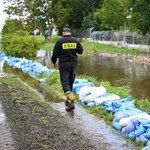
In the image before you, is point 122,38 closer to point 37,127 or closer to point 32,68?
point 32,68

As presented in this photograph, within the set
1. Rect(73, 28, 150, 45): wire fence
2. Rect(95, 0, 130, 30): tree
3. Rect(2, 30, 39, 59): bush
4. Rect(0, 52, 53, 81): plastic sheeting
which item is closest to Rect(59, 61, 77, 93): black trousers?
Rect(0, 52, 53, 81): plastic sheeting

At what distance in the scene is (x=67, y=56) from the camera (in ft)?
28.4

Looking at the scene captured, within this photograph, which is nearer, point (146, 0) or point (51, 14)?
point (146, 0)

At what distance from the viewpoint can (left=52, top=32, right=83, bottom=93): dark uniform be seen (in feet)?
28.0

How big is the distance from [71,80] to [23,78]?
6.71 m

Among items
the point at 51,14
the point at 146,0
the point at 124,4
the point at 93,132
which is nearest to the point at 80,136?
the point at 93,132

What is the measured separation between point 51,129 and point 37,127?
29cm

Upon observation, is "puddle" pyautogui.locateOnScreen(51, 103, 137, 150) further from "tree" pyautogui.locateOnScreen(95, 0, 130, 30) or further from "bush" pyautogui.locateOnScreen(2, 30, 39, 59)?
"tree" pyautogui.locateOnScreen(95, 0, 130, 30)

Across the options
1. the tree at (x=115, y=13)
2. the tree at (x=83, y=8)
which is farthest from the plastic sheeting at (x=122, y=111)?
the tree at (x=83, y=8)

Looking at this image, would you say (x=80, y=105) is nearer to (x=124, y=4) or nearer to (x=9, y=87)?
(x=9, y=87)

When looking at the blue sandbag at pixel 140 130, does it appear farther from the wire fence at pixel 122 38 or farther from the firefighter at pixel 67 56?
the wire fence at pixel 122 38

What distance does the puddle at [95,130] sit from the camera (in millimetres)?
5895

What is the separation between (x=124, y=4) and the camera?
42.4 metres

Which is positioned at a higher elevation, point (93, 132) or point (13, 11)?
point (13, 11)
